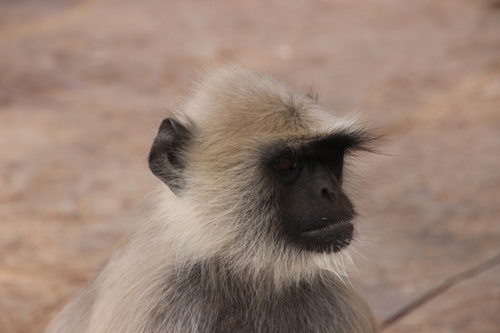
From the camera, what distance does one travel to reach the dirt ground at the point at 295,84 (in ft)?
18.9

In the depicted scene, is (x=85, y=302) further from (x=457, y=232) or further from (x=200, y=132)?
Result: (x=457, y=232)

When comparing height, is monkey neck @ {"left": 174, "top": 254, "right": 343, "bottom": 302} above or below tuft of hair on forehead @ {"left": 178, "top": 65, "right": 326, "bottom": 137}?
below

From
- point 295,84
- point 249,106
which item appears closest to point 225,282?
point 249,106

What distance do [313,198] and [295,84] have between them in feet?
15.6

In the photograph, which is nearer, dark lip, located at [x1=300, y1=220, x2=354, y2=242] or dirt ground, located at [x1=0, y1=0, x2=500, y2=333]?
dark lip, located at [x1=300, y1=220, x2=354, y2=242]

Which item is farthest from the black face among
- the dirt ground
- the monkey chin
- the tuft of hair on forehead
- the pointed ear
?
the dirt ground

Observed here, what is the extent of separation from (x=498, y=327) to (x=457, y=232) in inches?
47.8

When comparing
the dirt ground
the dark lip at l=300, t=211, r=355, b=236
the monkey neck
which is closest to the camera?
the dark lip at l=300, t=211, r=355, b=236

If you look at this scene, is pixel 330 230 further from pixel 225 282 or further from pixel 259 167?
pixel 225 282

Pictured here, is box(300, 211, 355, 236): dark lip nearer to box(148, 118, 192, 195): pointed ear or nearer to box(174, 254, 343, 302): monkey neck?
box(174, 254, 343, 302): monkey neck

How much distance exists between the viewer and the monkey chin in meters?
3.56

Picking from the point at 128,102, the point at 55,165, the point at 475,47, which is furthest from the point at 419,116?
the point at 55,165

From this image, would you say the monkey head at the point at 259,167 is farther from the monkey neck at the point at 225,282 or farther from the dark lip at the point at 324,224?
the monkey neck at the point at 225,282

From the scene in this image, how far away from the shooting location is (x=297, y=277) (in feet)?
12.3
